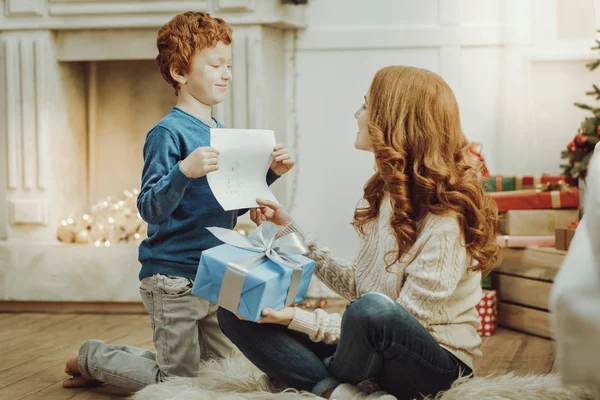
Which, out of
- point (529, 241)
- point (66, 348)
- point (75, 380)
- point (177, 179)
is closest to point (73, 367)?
point (75, 380)

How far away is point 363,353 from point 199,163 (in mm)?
535

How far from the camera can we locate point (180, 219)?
185cm

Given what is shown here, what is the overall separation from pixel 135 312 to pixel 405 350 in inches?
71.5

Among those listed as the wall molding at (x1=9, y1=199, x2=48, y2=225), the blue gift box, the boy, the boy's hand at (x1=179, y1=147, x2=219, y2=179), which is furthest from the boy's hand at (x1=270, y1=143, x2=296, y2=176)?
the wall molding at (x1=9, y1=199, x2=48, y2=225)

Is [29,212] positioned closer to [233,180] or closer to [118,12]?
[118,12]

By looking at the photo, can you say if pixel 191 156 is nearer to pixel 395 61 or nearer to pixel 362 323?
pixel 362 323

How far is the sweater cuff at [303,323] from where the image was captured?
160 cm

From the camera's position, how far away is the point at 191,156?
166cm

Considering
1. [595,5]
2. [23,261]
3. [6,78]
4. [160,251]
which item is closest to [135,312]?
[23,261]

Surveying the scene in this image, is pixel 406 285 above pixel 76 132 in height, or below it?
below

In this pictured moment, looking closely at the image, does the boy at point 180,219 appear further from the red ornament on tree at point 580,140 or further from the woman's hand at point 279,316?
the red ornament on tree at point 580,140

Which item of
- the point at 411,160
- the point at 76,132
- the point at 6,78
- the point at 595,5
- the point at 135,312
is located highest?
the point at 595,5

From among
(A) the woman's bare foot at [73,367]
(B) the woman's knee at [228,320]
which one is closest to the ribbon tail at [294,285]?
(B) the woman's knee at [228,320]

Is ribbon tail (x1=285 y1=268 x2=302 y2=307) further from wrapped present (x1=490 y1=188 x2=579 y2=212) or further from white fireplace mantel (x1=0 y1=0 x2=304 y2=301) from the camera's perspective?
white fireplace mantel (x1=0 y1=0 x2=304 y2=301)
